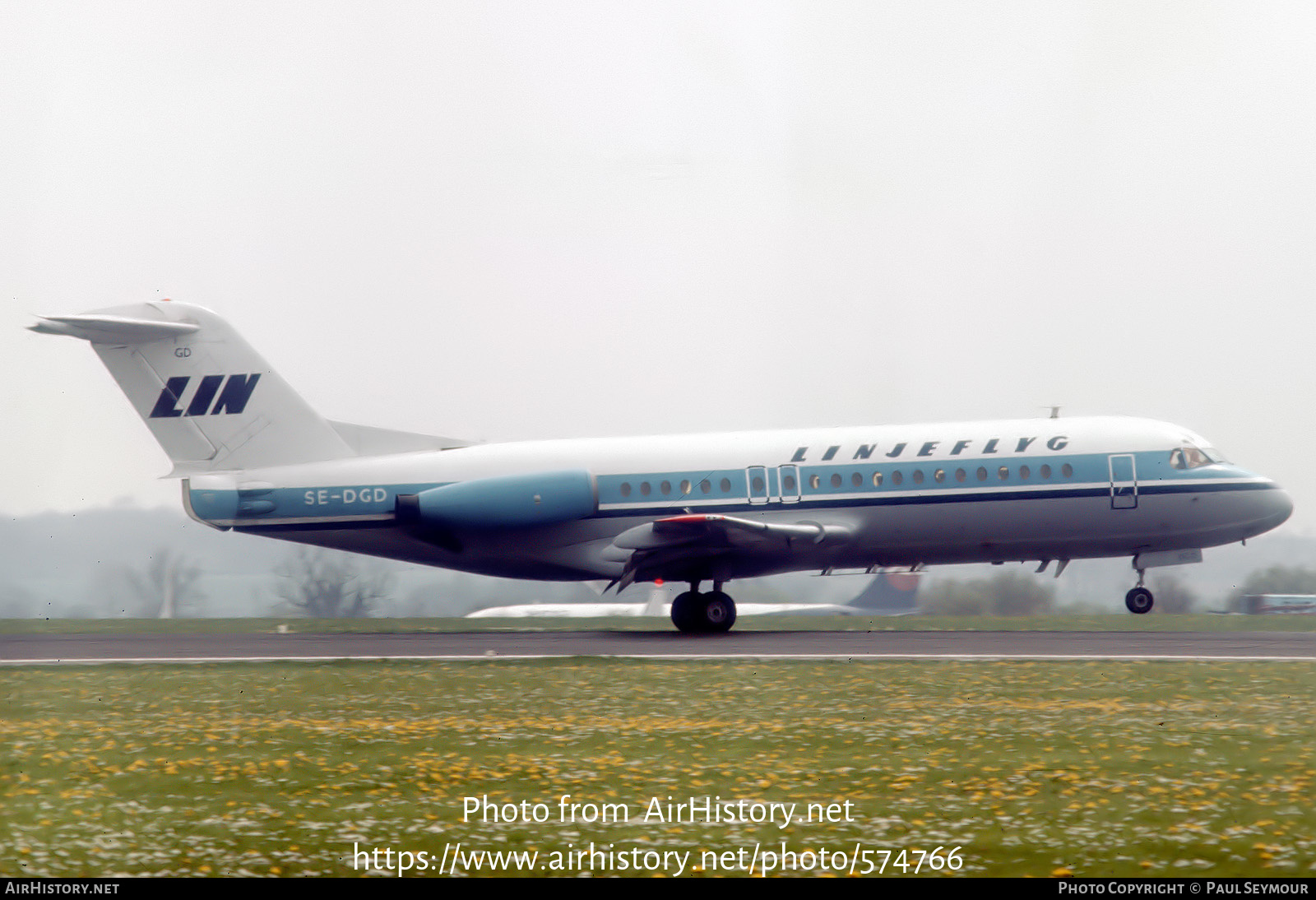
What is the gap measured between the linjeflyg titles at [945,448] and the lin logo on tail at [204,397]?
39.1ft

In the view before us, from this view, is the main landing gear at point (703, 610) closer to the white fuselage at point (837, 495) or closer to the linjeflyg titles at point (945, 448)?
the white fuselage at point (837, 495)

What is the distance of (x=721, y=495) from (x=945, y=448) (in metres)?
4.46

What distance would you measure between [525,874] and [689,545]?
16.5 metres

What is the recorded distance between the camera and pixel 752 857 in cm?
595

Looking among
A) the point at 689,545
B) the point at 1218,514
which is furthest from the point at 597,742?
the point at 1218,514

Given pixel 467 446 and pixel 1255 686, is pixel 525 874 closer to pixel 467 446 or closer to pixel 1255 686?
pixel 1255 686

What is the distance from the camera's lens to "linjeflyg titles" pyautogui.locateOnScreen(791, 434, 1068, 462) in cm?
2306

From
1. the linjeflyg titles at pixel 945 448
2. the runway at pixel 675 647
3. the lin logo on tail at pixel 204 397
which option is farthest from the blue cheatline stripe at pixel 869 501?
the lin logo on tail at pixel 204 397

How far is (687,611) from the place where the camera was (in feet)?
75.6

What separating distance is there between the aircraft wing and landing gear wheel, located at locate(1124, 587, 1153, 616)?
6.17m

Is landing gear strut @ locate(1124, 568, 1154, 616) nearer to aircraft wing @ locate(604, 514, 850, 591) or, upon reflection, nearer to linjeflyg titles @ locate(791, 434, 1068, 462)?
linjeflyg titles @ locate(791, 434, 1068, 462)

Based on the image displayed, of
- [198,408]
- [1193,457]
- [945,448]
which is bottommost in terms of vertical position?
[1193,457]

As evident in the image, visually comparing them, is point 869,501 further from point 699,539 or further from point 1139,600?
point 1139,600

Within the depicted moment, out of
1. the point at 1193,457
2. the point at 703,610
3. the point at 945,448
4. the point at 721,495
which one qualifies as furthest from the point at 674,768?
the point at 1193,457
